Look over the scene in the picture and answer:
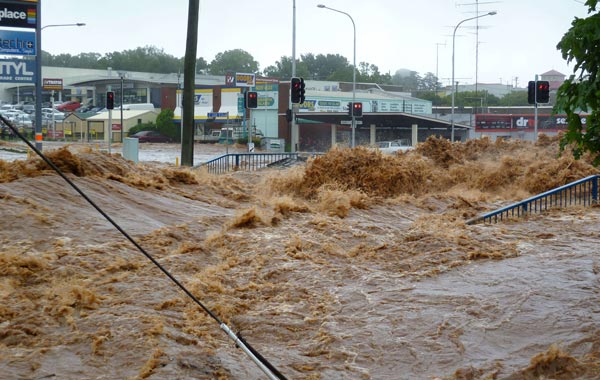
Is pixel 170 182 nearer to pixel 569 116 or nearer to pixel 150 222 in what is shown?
pixel 150 222

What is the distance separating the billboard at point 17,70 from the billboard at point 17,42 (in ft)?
1.27

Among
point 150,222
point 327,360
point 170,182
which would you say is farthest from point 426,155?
point 327,360

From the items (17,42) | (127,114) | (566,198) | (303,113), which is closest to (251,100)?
(17,42)

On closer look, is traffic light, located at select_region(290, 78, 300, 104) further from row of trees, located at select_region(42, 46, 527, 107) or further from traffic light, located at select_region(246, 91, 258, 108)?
row of trees, located at select_region(42, 46, 527, 107)

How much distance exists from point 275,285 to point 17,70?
16388mm

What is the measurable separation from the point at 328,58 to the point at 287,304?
5205 inches

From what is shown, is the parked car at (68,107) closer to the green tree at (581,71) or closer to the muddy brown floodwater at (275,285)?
the muddy brown floodwater at (275,285)

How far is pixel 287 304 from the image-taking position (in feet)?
38.5

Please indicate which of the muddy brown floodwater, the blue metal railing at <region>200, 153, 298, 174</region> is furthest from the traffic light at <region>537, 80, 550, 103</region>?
the muddy brown floodwater

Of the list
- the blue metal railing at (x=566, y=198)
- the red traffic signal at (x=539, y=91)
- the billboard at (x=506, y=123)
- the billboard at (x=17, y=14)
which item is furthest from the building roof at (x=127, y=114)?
the blue metal railing at (x=566, y=198)

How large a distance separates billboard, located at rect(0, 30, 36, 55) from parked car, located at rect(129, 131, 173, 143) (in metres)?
44.4

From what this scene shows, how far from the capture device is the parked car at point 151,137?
70.4 metres

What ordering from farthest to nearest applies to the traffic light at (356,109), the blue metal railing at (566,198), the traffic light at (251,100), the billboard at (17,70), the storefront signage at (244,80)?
1. the storefront signage at (244,80)
2. the traffic light at (356,109)
3. the traffic light at (251,100)
4. the billboard at (17,70)
5. the blue metal railing at (566,198)

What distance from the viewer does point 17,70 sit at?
2572cm
